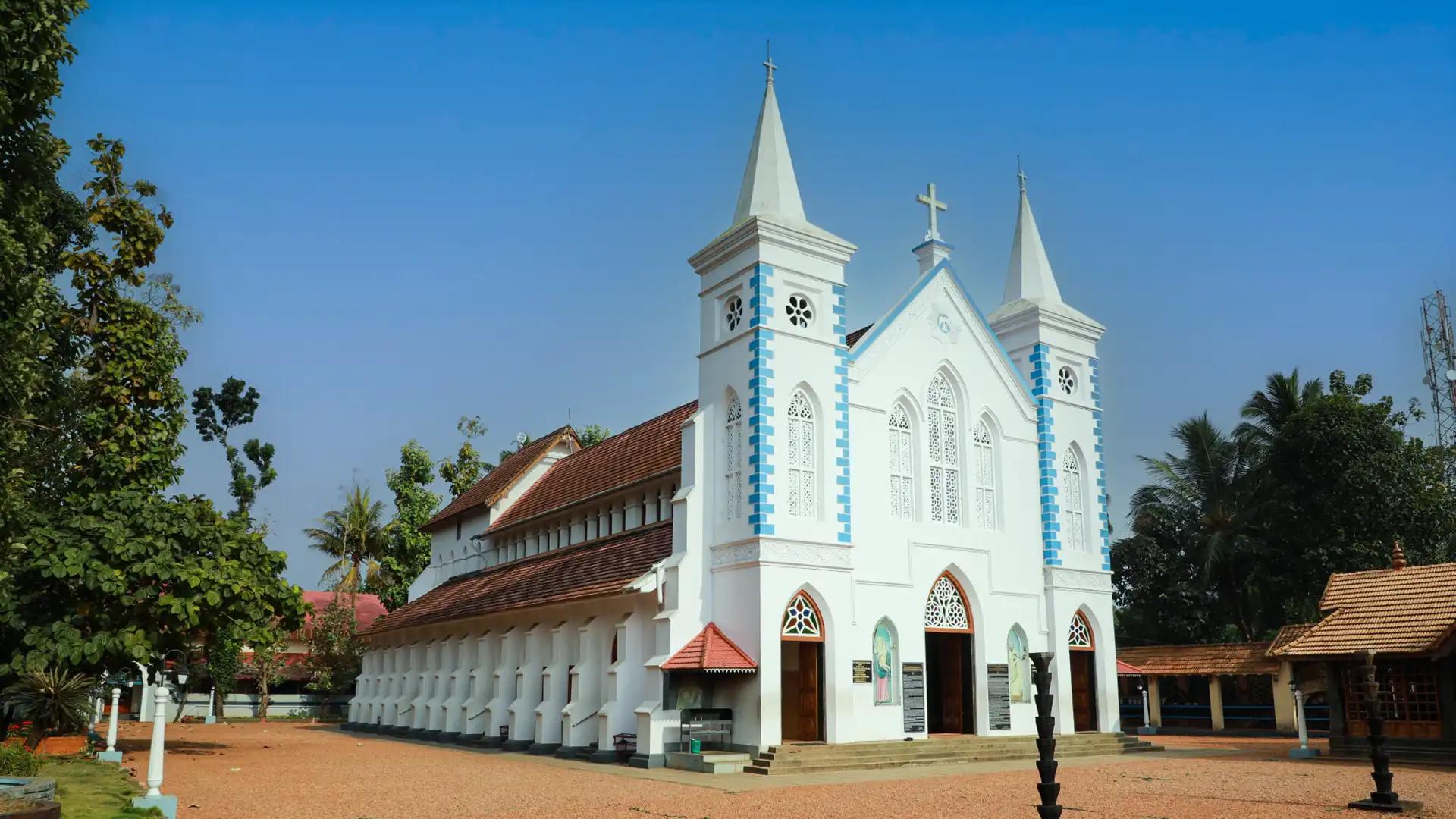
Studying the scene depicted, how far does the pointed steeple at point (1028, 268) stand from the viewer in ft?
99.0

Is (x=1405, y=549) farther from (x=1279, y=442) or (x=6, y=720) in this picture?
(x=6, y=720)

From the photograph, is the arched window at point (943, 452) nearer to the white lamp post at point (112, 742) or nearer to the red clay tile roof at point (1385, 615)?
the red clay tile roof at point (1385, 615)

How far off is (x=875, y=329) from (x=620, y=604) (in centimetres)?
848

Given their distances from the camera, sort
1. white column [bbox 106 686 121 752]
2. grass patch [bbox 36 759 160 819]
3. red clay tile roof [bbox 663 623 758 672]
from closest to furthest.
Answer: grass patch [bbox 36 759 160 819] → white column [bbox 106 686 121 752] → red clay tile roof [bbox 663 623 758 672]

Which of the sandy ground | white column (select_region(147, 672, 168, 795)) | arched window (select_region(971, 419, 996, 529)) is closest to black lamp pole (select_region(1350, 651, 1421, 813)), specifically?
the sandy ground

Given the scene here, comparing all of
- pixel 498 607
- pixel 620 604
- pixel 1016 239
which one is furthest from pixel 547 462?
pixel 1016 239

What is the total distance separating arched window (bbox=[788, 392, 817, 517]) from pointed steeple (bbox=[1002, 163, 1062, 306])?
A: 885 cm

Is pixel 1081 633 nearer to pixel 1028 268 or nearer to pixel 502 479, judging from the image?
pixel 1028 268

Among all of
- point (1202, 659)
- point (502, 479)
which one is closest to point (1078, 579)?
point (1202, 659)

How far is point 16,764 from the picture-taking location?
13781 millimetres

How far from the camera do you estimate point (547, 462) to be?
40062mm

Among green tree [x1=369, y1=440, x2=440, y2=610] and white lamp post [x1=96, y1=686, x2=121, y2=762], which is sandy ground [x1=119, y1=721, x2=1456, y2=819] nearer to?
white lamp post [x1=96, y1=686, x2=121, y2=762]

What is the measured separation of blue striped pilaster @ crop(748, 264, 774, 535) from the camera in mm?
22609

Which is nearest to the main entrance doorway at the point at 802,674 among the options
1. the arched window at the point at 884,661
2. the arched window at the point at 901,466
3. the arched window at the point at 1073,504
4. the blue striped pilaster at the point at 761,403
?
the arched window at the point at 884,661
